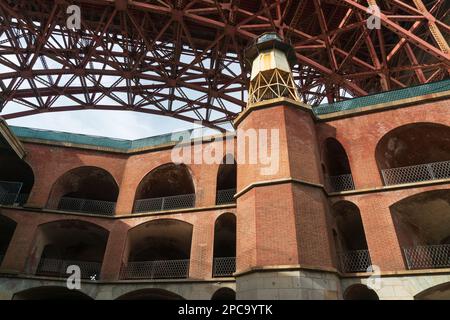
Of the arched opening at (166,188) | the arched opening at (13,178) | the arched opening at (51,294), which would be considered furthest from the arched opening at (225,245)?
the arched opening at (13,178)

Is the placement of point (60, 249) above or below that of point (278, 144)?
below

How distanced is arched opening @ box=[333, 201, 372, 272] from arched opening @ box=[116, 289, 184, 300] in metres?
6.66

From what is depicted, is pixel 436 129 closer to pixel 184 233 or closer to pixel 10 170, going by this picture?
pixel 184 233

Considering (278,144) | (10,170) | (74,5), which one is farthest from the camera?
(74,5)

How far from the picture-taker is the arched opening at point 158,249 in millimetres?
15344

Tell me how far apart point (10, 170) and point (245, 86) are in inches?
593

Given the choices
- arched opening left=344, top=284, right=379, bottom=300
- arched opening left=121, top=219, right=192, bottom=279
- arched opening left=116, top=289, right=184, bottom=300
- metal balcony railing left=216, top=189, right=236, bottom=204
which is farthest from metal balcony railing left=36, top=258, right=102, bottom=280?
arched opening left=344, top=284, right=379, bottom=300

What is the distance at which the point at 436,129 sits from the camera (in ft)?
42.9

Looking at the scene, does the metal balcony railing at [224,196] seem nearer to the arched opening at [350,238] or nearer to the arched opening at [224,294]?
the arched opening at [224,294]

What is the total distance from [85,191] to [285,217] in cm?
1263

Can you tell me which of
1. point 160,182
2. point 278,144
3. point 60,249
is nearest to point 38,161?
point 60,249

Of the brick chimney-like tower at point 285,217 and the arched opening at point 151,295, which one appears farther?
the arched opening at point 151,295

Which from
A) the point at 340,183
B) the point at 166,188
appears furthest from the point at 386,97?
the point at 166,188

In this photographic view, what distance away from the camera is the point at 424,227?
13.3 m
